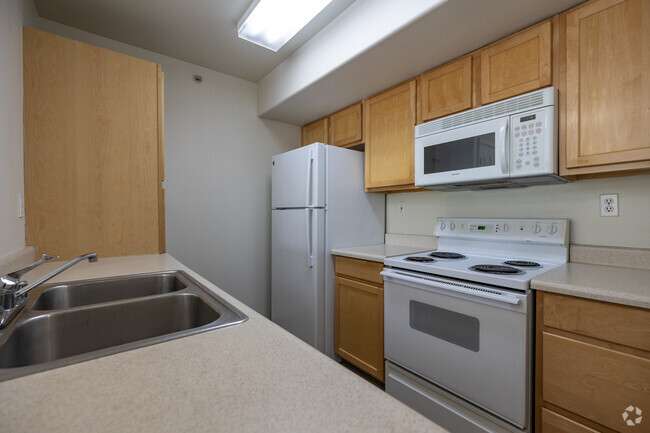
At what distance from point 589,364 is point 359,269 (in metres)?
1.23

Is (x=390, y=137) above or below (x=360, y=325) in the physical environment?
above

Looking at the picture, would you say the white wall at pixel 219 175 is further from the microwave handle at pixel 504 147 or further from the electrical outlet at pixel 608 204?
the electrical outlet at pixel 608 204

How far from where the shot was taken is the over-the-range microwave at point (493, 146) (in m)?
1.45

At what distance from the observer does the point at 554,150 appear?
144 centimetres

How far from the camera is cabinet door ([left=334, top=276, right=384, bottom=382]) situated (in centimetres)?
191

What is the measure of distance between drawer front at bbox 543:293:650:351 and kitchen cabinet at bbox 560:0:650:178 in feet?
2.19

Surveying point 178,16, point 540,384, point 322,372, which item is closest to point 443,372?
point 540,384

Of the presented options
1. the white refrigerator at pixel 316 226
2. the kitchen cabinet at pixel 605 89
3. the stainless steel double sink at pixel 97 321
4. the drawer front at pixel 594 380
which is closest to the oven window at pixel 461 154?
the kitchen cabinet at pixel 605 89

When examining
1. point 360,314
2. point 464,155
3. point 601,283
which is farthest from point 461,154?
point 360,314

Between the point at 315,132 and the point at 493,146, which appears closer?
the point at 493,146

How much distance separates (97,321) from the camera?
840 mm

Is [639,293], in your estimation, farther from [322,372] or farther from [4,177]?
[4,177]

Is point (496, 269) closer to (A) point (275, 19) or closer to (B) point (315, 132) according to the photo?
(A) point (275, 19)

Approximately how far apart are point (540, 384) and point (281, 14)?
2.34 m
